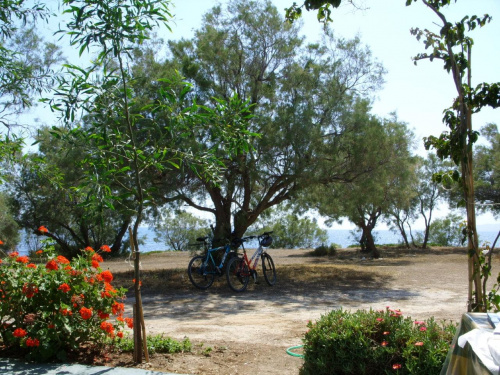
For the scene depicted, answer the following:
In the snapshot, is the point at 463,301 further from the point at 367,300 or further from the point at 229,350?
the point at 229,350

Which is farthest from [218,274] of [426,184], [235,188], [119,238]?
[426,184]

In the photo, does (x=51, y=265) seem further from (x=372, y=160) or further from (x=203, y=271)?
(x=372, y=160)

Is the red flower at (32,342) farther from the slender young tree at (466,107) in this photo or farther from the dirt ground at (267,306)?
the slender young tree at (466,107)

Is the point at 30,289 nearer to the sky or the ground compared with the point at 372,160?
nearer to the ground

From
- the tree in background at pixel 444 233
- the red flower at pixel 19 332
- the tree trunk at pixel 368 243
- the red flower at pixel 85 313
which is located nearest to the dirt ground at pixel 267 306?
the red flower at pixel 85 313

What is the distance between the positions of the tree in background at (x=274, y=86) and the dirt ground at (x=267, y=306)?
7.93 feet

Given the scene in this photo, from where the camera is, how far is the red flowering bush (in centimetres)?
420

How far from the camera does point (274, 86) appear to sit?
11602mm

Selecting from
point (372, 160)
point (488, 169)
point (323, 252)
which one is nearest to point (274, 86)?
point (372, 160)

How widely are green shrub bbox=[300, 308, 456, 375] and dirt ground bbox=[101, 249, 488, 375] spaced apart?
2.84ft

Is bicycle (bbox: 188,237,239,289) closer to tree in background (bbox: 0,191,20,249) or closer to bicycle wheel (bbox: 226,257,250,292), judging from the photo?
bicycle wheel (bbox: 226,257,250,292)

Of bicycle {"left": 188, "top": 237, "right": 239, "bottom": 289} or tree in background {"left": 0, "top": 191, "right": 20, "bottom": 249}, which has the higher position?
tree in background {"left": 0, "top": 191, "right": 20, "bottom": 249}

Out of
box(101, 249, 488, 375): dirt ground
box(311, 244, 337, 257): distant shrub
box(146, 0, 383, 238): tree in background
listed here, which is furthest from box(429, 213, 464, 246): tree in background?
box(146, 0, 383, 238): tree in background

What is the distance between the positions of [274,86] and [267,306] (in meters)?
5.62
